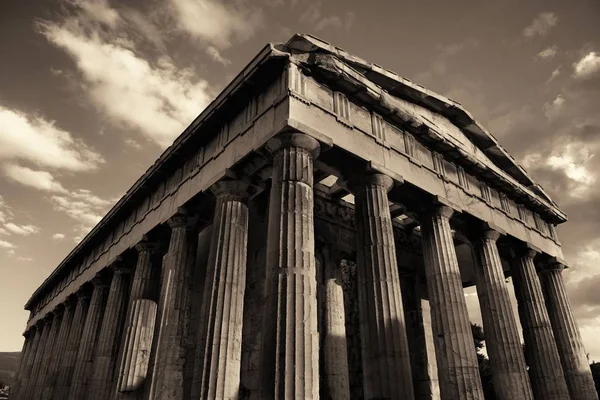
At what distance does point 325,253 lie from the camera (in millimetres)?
17219

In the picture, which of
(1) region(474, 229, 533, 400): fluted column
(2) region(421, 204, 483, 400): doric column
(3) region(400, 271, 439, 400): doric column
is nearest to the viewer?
(2) region(421, 204, 483, 400): doric column

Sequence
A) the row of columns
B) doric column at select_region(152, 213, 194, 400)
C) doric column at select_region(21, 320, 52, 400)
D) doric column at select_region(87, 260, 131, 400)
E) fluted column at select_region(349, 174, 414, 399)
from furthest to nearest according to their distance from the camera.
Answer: doric column at select_region(21, 320, 52, 400) < doric column at select_region(87, 260, 131, 400) < doric column at select_region(152, 213, 194, 400) < fluted column at select_region(349, 174, 414, 399) < the row of columns

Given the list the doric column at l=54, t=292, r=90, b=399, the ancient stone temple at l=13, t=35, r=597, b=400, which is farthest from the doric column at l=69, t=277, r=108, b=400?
the doric column at l=54, t=292, r=90, b=399

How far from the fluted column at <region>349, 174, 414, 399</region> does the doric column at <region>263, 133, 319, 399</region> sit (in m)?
2.23

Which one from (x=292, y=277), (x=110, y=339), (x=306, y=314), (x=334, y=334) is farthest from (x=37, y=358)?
(x=306, y=314)

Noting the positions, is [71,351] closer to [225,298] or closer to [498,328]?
[225,298]

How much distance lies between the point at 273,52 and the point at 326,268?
905 cm

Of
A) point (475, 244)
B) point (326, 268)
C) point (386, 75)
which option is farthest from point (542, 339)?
point (386, 75)

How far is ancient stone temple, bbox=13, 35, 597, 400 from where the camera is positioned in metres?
10.4

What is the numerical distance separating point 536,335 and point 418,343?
5460 mm

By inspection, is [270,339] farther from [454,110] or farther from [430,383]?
[430,383]

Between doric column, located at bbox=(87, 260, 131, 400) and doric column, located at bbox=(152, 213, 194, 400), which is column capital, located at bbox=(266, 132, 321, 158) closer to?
doric column, located at bbox=(152, 213, 194, 400)

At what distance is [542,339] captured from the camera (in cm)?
1638

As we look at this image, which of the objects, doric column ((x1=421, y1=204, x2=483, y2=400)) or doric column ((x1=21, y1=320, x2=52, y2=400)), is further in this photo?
doric column ((x1=21, y1=320, x2=52, y2=400))
